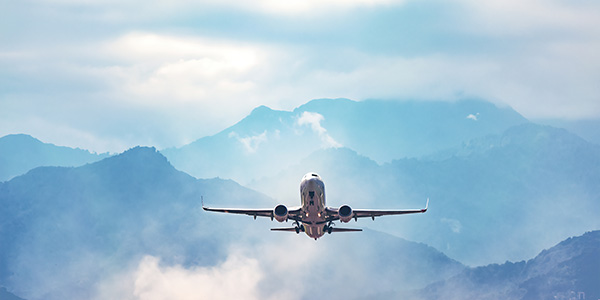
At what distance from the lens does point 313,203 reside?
110 m

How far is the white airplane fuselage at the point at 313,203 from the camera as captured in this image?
106812mm

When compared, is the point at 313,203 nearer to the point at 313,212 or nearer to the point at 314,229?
the point at 313,212

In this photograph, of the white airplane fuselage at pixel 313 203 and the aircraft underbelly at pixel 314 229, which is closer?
the white airplane fuselage at pixel 313 203

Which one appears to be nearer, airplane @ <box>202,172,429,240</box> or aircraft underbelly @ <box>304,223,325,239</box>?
airplane @ <box>202,172,429,240</box>

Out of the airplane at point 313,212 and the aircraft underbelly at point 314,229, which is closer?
the airplane at point 313,212

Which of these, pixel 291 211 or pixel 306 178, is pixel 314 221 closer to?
→ pixel 291 211

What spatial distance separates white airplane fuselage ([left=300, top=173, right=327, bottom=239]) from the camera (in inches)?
4205

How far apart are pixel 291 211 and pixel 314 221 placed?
12.8ft

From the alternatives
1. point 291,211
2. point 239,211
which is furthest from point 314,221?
point 239,211

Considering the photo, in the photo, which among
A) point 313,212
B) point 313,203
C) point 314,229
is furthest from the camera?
point 314,229

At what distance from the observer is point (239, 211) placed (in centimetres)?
11994

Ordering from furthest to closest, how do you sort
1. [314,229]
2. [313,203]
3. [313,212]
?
[314,229]
[313,212]
[313,203]

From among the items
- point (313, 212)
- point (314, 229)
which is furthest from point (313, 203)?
point (314, 229)

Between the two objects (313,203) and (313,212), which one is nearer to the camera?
(313,203)
